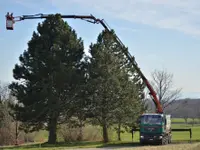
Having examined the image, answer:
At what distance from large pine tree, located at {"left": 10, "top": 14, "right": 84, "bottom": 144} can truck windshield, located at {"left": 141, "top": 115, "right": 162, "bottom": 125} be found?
8864 mm

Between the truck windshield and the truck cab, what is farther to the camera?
the truck windshield

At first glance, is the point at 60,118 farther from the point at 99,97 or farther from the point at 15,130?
the point at 15,130

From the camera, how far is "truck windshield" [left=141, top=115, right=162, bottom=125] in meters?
37.8

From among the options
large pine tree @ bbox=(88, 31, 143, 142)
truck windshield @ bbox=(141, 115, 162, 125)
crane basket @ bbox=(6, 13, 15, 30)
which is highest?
crane basket @ bbox=(6, 13, 15, 30)

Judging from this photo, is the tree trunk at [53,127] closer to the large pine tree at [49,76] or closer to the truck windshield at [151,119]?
the large pine tree at [49,76]

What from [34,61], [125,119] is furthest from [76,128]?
[34,61]

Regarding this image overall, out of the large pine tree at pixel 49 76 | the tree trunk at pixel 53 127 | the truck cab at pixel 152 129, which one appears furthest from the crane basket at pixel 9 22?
the truck cab at pixel 152 129

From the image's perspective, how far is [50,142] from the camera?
44438mm

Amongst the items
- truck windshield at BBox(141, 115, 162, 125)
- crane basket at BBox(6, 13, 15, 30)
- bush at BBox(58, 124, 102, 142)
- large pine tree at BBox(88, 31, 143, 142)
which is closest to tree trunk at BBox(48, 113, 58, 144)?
bush at BBox(58, 124, 102, 142)

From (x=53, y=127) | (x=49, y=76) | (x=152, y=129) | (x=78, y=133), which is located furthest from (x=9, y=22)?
(x=78, y=133)

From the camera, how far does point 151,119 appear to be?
38000 mm

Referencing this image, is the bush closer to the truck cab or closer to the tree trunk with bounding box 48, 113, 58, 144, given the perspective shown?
the tree trunk with bounding box 48, 113, 58, 144

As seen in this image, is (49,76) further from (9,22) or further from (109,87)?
(9,22)

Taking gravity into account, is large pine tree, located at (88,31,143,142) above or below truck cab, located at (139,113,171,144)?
above
